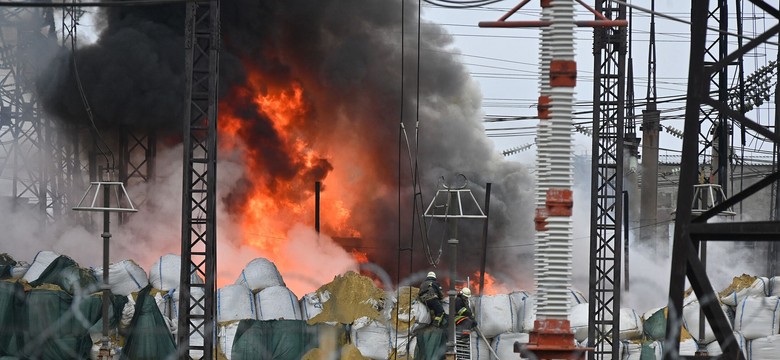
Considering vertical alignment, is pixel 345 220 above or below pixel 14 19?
below

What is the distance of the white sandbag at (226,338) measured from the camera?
23438 millimetres

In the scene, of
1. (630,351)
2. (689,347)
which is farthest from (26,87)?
(689,347)

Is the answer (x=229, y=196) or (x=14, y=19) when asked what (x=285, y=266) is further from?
(x=14, y=19)

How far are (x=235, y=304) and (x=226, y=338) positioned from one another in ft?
4.05

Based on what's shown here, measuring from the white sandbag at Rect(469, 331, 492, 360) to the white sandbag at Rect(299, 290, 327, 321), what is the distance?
3265 millimetres

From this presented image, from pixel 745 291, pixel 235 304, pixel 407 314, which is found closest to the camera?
pixel 407 314

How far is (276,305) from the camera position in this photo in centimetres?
2509

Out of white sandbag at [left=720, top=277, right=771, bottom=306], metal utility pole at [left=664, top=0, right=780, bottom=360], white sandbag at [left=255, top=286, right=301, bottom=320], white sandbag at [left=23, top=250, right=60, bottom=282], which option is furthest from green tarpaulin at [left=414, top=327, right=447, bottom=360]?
metal utility pole at [left=664, top=0, right=780, bottom=360]

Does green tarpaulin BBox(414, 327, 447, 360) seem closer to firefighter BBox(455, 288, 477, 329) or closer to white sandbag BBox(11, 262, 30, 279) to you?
firefighter BBox(455, 288, 477, 329)

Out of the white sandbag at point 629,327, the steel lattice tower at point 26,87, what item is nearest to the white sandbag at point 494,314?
the white sandbag at point 629,327

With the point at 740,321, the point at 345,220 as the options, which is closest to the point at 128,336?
the point at 740,321

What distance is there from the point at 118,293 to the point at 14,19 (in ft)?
60.5

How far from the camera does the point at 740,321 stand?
80.2 ft

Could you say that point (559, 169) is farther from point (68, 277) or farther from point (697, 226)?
point (68, 277)
